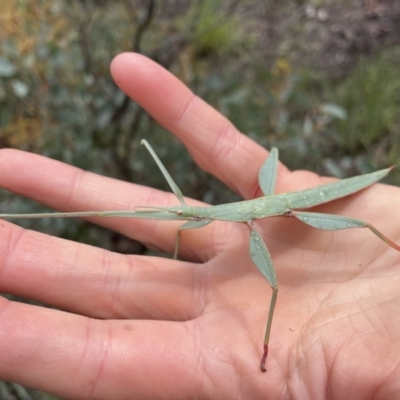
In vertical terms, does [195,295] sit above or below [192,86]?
below

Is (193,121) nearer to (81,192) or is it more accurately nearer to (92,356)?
(81,192)

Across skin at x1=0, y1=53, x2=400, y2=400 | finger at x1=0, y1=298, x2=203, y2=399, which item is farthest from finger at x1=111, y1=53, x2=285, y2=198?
finger at x1=0, y1=298, x2=203, y2=399

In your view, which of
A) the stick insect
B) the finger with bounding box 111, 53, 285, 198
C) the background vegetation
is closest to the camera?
the stick insect

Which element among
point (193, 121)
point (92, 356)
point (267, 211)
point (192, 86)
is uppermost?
point (192, 86)

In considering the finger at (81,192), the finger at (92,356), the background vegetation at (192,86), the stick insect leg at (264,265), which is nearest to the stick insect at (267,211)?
the stick insect leg at (264,265)

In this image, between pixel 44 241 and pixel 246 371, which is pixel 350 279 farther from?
pixel 44 241

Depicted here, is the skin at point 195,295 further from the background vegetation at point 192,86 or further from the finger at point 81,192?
the background vegetation at point 192,86

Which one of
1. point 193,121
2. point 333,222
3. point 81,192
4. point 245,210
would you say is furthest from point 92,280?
point 333,222

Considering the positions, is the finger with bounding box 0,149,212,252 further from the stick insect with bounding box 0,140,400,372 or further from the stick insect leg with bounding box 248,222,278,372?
the stick insect leg with bounding box 248,222,278,372
